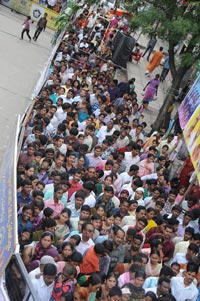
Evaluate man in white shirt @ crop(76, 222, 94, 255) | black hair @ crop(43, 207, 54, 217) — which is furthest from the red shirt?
man in white shirt @ crop(76, 222, 94, 255)

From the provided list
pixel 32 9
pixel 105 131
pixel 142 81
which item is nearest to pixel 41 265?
pixel 105 131

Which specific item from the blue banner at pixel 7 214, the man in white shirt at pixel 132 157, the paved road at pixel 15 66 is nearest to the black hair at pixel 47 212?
the blue banner at pixel 7 214

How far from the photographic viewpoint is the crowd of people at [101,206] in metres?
6.17

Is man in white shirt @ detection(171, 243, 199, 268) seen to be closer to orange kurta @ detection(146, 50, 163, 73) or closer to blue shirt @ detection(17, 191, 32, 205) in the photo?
blue shirt @ detection(17, 191, 32, 205)

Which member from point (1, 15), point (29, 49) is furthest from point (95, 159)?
point (1, 15)

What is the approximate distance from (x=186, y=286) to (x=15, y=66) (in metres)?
12.1

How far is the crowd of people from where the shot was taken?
243 inches

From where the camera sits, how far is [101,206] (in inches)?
303

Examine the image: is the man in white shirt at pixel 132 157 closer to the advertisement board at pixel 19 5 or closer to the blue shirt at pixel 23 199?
the blue shirt at pixel 23 199

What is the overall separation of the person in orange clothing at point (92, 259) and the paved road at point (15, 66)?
4.22 m

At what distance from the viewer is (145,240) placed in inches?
311

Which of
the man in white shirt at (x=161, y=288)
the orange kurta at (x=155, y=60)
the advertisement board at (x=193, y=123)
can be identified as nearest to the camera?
the man in white shirt at (x=161, y=288)

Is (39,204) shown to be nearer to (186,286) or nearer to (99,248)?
(99,248)

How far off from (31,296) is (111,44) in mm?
18833
